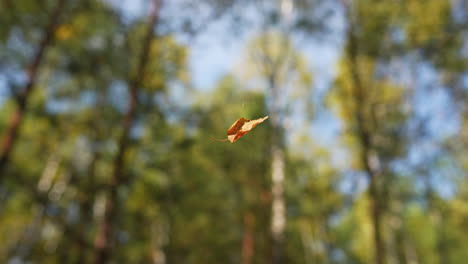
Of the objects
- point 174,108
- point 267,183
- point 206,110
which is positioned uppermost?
point 174,108

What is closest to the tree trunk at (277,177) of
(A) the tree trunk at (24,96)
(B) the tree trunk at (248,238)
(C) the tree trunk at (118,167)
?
(C) the tree trunk at (118,167)

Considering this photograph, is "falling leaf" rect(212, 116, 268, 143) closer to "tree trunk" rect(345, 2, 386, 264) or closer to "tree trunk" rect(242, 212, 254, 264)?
"tree trunk" rect(345, 2, 386, 264)

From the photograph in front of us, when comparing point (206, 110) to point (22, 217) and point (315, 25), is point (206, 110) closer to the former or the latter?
point (315, 25)

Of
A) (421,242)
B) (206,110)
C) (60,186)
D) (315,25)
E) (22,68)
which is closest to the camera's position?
(22,68)

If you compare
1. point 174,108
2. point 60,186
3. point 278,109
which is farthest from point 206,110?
point 60,186

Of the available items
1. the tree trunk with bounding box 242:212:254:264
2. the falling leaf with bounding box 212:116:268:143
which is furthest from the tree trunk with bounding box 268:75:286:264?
the tree trunk with bounding box 242:212:254:264

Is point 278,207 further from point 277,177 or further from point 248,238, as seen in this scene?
point 248,238
